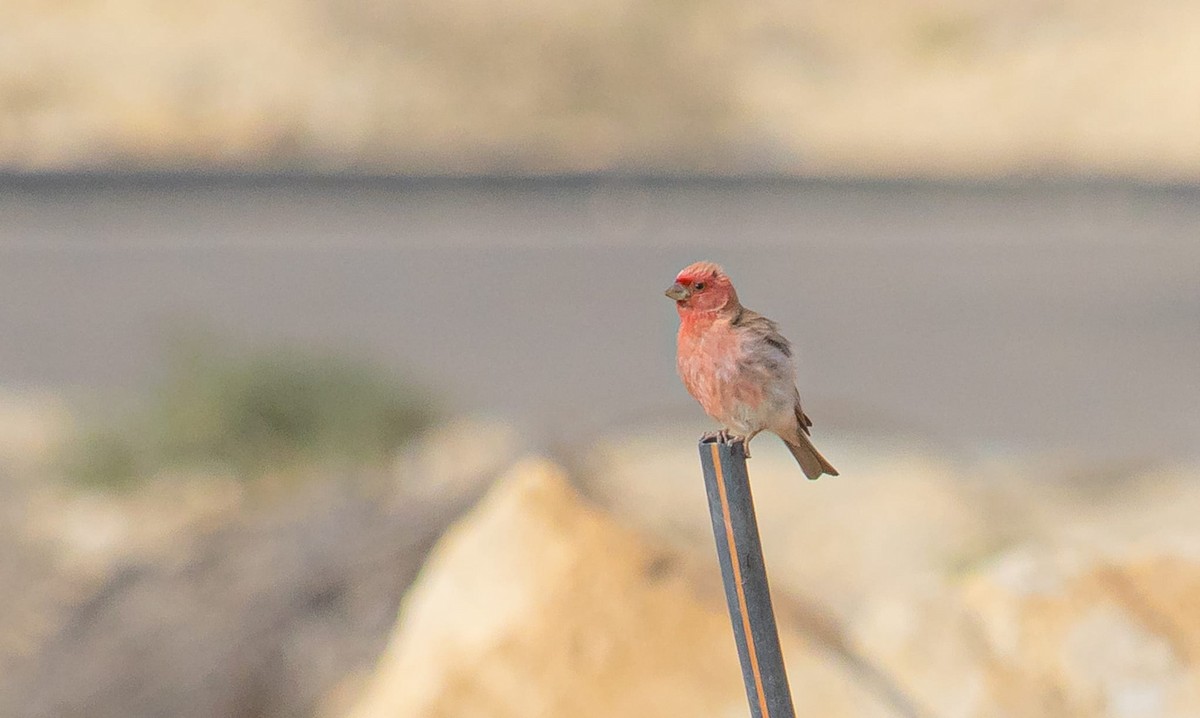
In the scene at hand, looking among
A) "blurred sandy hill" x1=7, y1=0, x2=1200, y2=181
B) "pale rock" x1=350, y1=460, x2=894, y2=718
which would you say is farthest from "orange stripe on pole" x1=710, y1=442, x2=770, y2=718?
"blurred sandy hill" x1=7, y1=0, x2=1200, y2=181

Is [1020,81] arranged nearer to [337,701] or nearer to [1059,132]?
[1059,132]

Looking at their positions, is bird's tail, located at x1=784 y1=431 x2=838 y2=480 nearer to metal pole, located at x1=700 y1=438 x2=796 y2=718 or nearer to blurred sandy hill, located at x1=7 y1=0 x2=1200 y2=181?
metal pole, located at x1=700 y1=438 x2=796 y2=718

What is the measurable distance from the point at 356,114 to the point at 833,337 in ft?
35.8

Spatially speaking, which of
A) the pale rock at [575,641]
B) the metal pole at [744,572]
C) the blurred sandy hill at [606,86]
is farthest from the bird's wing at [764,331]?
the blurred sandy hill at [606,86]

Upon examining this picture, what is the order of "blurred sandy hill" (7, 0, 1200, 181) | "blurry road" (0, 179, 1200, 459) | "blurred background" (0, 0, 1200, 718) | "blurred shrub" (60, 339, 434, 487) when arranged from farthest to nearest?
"blurred sandy hill" (7, 0, 1200, 181) < "blurry road" (0, 179, 1200, 459) < "blurred shrub" (60, 339, 434, 487) < "blurred background" (0, 0, 1200, 718)

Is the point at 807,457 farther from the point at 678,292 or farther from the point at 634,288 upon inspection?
the point at 634,288

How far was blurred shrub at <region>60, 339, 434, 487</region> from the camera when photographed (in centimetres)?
739

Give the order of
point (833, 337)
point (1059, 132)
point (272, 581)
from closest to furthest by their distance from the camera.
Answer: point (272, 581)
point (833, 337)
point (1059, 132)

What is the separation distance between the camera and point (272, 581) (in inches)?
161

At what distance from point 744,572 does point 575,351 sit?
26.7 feet

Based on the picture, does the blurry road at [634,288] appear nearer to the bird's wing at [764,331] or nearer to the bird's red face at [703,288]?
the bird's wing at [764,331]

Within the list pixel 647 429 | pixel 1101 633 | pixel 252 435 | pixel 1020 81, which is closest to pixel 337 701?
pixel 1101 633

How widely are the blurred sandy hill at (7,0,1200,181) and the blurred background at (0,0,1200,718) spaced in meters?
0.08

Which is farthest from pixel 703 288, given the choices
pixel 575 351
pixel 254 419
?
pixel 575 351
